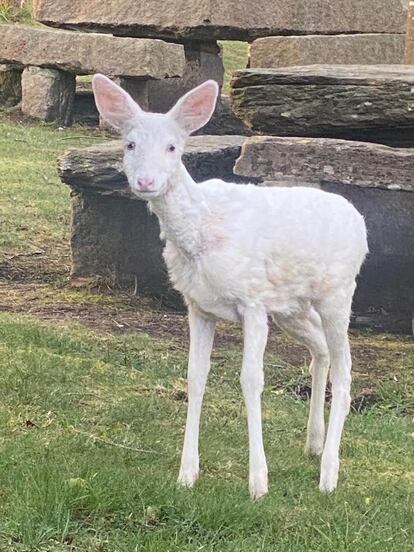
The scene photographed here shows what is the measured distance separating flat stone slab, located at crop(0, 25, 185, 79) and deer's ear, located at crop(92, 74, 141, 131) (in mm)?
7396

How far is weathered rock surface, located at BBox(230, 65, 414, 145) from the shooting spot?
23.2 ft

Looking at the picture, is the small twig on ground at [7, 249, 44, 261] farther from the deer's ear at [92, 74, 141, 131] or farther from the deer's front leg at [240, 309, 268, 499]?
the deer's front leg at [240, 309, 268, 499]

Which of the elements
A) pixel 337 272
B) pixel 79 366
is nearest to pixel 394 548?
pixel 337 272

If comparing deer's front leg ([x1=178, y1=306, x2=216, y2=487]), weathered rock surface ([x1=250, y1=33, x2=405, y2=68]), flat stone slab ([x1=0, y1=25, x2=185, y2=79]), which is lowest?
deer's front leg ([x1=178, y1=306, x2=216, y2=487])

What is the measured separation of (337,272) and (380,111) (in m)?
2.70

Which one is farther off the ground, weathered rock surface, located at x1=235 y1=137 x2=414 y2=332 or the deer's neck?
the deer's neck

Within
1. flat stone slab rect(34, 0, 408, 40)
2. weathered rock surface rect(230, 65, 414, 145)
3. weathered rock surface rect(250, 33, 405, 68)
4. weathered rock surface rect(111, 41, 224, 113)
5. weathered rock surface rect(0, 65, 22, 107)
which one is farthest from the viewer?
weathered rock surface rect(0, 65, 22, 107)

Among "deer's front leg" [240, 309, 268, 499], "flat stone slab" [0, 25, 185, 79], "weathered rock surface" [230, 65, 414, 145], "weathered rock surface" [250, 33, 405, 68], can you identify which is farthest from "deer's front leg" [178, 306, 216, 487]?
"flat stone slab" [0, 25, 185, 79]

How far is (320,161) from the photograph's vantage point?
693cm

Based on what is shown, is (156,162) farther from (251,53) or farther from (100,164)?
(251,53)

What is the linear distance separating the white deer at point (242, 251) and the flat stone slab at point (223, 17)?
715cm

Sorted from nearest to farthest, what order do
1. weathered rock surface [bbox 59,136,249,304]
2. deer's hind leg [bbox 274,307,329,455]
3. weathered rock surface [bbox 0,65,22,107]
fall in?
deer's hind leg [bbox 274,307,329,455], weathered rock surface [bbox 59,136,249,304], weathered rock surface [bbox 0,65,22,107]

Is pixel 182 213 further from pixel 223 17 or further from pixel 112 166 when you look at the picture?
pixel 223 17

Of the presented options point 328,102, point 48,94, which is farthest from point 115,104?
point 48,94
